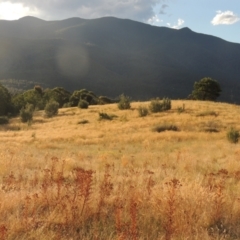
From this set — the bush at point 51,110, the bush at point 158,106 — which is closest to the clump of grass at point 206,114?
the bush at point 158,106

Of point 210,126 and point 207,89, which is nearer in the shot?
point 210,126

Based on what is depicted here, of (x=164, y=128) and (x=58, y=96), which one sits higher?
(x=164, y=128)

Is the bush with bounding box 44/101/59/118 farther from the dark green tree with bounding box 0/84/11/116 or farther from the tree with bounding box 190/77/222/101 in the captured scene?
the tree with bounding box 190/77/222/101

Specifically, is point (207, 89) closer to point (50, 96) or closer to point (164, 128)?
point (50, 96)

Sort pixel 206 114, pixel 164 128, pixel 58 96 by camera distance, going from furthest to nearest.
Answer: pixel 58 96
pixel 206 114
pixel 164 128

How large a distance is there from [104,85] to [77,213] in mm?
101432

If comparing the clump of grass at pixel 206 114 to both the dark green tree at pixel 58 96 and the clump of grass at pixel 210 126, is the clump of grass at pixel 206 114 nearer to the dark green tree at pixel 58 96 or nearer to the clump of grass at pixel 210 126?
the clump of grass at pixel 210 126

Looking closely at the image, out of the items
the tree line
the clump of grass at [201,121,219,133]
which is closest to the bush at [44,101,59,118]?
the tree line

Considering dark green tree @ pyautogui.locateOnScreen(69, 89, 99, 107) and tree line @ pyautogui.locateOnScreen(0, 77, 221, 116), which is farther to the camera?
dark green tree @ pyautogui.locateOnScreen(69, 89, 99, 107)

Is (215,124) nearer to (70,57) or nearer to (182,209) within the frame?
(182,209)

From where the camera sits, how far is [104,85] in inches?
4146

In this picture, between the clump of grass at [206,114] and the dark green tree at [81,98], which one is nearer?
the clump of grass at [206,114]

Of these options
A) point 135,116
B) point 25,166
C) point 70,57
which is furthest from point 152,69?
point 25,166

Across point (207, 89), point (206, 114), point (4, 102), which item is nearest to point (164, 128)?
point (206, 114)
